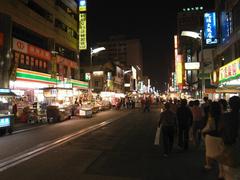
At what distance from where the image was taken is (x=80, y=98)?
4350 cm

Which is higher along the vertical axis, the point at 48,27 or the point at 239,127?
the point at 48,27

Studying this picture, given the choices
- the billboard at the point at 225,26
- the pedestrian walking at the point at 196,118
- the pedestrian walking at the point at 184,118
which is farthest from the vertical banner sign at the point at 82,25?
the pedestrian walking at the point at 184,118

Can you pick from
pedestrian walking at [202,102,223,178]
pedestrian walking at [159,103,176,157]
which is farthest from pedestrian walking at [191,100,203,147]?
pedestrian walking at [202,102,223,178]

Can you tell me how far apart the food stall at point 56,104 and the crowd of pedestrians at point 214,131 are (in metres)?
16.1

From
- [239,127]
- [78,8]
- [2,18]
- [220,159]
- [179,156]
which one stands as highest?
[78,8]

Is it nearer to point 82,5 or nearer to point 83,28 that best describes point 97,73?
point 82,5

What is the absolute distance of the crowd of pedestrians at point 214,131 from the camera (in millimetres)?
5527

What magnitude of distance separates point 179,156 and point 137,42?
174375 millimetres

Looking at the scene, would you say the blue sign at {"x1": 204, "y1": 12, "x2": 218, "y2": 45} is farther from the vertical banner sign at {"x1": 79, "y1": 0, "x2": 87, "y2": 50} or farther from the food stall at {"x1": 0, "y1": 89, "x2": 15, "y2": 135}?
the food stall at {"x1": 0, "y1": 89, "x2": 15, "y2": 135}

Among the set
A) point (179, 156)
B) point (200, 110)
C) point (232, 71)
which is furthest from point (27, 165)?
point (232, 71)

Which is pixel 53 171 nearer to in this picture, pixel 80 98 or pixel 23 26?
pixel 23 26

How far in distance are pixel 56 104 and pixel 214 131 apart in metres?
22.7

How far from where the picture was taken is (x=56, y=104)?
28.4 metres

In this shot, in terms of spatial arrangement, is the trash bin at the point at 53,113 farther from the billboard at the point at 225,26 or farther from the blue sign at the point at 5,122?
the billboard at the point at 225,26
